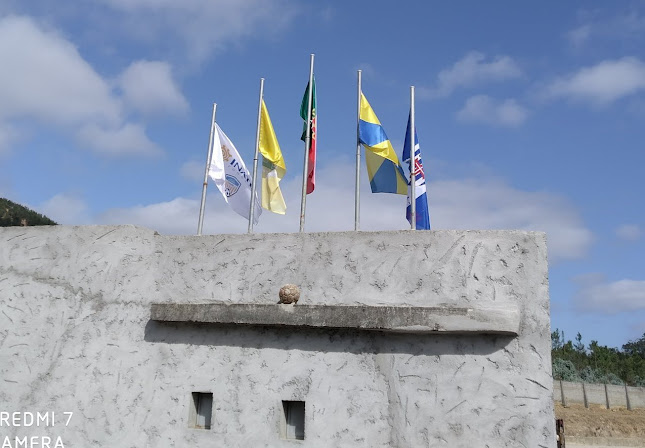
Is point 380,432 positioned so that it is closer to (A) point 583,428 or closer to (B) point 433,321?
(B) point 433,321

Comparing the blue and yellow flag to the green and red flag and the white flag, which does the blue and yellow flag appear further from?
the white flag

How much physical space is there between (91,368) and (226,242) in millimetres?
1666

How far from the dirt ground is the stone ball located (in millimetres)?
16549

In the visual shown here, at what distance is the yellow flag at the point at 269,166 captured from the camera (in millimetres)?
9000

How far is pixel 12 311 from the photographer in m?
5.63

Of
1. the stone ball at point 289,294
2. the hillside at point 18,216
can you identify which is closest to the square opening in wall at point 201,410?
the stone ball at point 289,294

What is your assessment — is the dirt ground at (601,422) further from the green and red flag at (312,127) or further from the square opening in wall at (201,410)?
the square opening in wall at (201,410)

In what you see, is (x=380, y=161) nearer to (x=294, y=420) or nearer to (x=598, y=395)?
(x=294, y=420)

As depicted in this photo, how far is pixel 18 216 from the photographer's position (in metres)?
40.6

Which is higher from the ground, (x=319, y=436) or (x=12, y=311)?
(x=12, y=311)

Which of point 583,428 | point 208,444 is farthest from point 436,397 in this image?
point 583,428

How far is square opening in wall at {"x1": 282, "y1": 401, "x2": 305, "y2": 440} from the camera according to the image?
15.2ft

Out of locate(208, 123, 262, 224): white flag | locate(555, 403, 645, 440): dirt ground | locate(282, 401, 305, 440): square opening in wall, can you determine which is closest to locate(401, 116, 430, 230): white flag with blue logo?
locate(208, 123, 262, 224): white flag

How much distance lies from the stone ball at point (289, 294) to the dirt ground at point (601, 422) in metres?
16.5
